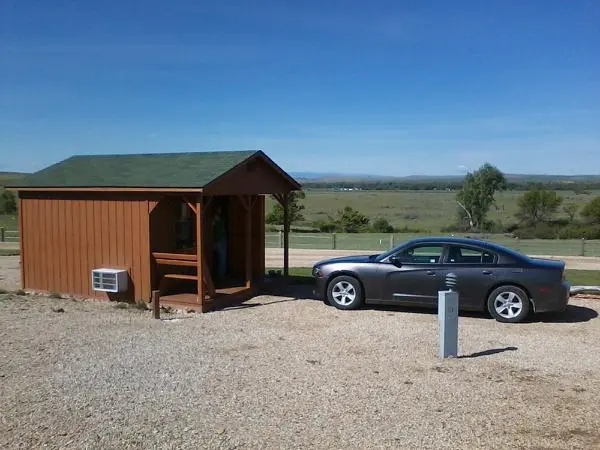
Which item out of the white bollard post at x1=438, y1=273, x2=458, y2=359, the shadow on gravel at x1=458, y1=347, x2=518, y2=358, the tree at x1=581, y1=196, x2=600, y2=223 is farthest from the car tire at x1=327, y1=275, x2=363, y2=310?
the tree at x1=581, y1=196, x2=600, y2=223

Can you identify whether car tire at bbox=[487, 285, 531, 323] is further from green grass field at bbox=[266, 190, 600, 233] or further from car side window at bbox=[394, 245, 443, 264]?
green grass field at bbox=[266, 190, 600, 233]

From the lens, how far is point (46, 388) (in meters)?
6.56

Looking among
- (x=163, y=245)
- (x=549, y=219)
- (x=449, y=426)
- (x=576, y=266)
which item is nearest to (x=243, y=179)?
(x=163, y=245)

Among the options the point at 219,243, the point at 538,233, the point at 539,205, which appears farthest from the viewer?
the point at 539,205

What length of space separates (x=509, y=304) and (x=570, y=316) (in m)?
1.48

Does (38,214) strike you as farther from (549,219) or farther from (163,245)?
(549,219)

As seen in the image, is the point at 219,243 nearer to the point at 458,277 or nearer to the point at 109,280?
the point at 109,280

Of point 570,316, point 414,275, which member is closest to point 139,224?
point 414,275

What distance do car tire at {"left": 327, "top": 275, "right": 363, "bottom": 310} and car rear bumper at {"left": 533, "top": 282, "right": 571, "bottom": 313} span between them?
305cm

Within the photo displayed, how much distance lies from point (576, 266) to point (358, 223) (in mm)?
27005

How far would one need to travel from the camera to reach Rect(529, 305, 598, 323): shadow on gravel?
1067 centimetres

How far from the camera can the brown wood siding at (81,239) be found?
39.5 feet

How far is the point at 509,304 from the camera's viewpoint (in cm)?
1038

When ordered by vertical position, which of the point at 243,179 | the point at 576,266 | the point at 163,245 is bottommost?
the point at 576,266
